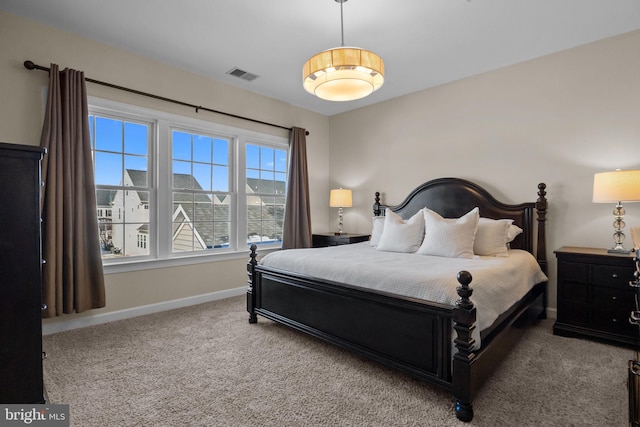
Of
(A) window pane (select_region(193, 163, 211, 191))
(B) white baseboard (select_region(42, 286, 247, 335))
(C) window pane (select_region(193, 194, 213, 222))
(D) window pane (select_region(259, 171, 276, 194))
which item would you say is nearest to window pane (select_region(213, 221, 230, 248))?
(C) window pane (select_region(193, 194, 213, 222))

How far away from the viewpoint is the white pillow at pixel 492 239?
3.18 meters

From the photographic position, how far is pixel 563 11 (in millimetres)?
2697

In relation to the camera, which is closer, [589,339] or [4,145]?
[4,145]

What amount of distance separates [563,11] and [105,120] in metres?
4.31

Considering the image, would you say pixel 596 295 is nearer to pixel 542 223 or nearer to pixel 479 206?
pixel 542 223

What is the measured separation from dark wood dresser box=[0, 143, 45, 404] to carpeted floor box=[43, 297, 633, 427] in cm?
73

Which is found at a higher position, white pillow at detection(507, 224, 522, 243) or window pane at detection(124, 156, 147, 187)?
window pane at detection(124, 156, 147, 187)

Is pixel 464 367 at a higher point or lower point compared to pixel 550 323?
higher

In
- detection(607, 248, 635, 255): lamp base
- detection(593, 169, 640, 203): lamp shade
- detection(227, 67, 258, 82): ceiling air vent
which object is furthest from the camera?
detection(227, 67, 258, 82): ceiling air vent

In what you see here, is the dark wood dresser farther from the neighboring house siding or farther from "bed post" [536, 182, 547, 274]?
"bed post" [536, 182, 547, 274]

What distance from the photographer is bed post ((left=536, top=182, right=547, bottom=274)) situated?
338cm

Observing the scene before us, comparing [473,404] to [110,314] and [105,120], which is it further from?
[105,120]

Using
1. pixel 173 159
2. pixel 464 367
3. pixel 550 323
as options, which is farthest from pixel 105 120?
pixel 550 323

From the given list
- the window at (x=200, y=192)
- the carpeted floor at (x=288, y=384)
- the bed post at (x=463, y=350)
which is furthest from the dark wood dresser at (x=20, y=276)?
the window at (x=200, y=192)
